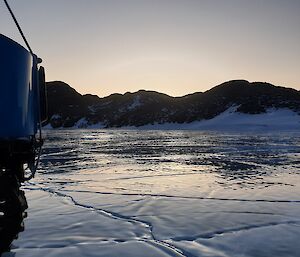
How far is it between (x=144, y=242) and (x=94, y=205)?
3110 mm

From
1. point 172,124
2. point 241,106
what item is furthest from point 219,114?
point 172,124

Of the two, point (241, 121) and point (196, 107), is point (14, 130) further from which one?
point (196, 107)

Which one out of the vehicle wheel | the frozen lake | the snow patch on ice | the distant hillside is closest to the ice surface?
the snow patch on ice

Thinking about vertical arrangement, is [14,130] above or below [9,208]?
above

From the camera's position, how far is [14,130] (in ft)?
16.4

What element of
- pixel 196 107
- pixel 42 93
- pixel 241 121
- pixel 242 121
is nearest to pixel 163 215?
pixel 42 93

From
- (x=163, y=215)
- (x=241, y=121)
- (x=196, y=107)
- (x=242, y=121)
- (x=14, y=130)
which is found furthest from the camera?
(x=196, y=107)

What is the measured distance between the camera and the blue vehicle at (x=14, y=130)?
15.7 feet

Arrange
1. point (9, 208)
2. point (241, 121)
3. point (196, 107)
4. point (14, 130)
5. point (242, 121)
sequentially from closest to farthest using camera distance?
point (9, 208) < point (14, 130) < point (242, 121) < point (241, 121) < point (196, 107)

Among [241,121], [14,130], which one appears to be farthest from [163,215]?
[241,121]

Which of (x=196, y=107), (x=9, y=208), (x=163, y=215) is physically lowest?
(x=163, y=215)

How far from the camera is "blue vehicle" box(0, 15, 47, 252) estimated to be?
479 centimetres

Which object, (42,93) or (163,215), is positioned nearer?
(42,93)

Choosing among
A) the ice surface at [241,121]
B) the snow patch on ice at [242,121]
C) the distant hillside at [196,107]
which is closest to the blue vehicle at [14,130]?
the ice surface at [241,121]
